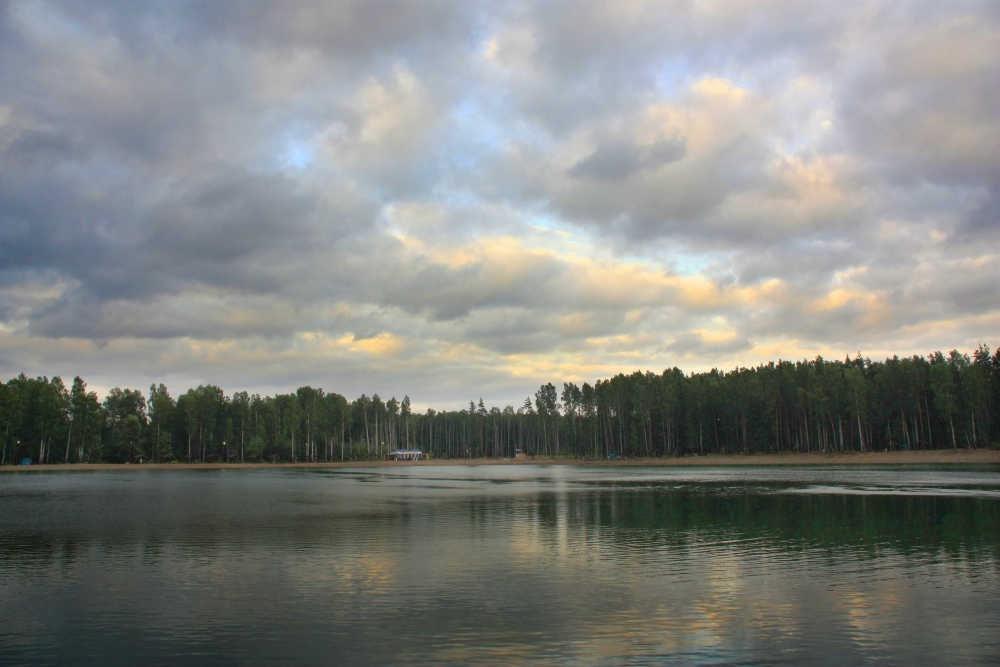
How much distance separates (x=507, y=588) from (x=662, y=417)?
150 meters

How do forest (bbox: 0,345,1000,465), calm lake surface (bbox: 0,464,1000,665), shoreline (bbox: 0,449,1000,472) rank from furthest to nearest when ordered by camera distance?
forest (bbox: 0,345,1000,465)
shoreline (bbox: 0,449,1000,472)
calm lake surface (bbox: 0,464,1000,665)

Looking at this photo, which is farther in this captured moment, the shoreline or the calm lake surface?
the shoreline

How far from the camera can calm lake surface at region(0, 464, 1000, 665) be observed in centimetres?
1465

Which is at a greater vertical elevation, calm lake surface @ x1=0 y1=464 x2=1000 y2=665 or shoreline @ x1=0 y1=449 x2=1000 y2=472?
calm lake surface @ x1=0 y1=464 x2=1000 y2=665

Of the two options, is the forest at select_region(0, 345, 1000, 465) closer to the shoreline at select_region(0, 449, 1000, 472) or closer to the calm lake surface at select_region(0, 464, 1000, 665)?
the shoreline at select_region(0, 449, 1000, 472)

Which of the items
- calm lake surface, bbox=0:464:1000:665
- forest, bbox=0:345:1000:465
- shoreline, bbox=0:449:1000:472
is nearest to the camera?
calm lake surface, bbox=0:464:1000:665

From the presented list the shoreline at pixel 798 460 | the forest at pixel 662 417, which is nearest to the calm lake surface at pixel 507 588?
the shoreline at pixel 798 460

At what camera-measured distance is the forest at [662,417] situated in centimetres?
12344

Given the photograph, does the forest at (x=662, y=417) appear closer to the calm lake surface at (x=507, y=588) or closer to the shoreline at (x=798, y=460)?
the shoreline at (x=798, y=460)

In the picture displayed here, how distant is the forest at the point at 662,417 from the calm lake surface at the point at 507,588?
95540 millimetres

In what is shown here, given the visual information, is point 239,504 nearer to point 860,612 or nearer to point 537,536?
point 537,536

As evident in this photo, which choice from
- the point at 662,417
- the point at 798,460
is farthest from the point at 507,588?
the point at 662,417

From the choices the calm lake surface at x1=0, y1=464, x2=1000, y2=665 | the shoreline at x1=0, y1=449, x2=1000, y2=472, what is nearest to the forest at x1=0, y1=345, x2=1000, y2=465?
the shoreline at x1=0, y1=449, x2=1000, y2=472

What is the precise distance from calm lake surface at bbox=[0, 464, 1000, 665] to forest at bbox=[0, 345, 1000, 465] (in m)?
95.5
